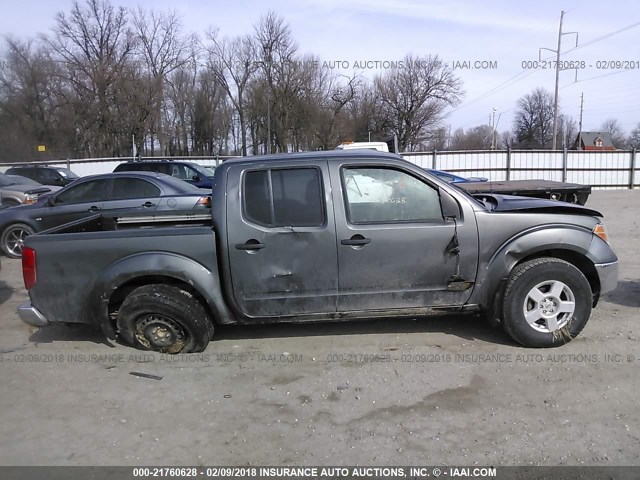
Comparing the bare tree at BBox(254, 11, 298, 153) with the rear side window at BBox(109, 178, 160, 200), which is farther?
the bare tree at BBox(254, 11, 298, 153)

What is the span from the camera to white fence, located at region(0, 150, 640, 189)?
2595 centimetres

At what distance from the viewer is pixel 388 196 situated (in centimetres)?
436

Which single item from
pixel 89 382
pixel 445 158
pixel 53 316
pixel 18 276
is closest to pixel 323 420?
pixel 89 382

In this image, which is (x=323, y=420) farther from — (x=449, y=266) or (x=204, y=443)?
(x=449, y=266)

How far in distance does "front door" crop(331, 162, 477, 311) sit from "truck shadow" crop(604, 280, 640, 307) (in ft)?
8.32

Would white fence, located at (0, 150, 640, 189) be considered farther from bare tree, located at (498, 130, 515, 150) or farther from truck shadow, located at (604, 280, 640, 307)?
bare tree, located at (498, 130, 515, 150)

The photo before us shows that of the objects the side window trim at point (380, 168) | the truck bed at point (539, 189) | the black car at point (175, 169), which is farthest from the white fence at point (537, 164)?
the side window trim at point (380, 168)

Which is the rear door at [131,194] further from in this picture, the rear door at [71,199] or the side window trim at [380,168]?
the side window trim at [380,168]

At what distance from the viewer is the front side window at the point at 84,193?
361 inches

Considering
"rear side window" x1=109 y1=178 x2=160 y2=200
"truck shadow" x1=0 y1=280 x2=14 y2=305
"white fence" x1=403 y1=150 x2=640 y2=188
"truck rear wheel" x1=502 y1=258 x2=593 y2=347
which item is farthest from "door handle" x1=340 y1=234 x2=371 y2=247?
"white fence" x1=403 y1=150 x2=640 y2=188

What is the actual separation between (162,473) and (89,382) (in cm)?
155

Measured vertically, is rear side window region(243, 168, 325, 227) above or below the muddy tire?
above

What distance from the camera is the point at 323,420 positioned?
11.2 ft

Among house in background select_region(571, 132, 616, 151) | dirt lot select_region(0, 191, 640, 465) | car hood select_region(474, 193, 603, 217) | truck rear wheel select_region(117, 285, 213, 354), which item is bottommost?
dirt lot select_region(0, 191, 640, 465)
